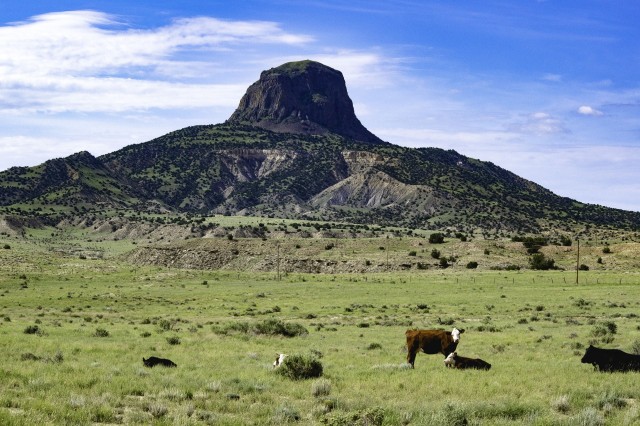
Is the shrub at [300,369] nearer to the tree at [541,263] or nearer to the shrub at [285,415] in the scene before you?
the shrub at [285,415]

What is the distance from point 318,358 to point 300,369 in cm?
426

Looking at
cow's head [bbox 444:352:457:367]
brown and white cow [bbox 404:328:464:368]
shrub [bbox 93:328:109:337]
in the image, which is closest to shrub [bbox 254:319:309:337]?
shrub [bbox 93:328:109:337]

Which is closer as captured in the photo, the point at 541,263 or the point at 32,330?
the point at 32,330

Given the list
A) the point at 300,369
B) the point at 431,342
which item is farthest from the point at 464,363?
the point at 300,369

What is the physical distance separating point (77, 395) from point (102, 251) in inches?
4971

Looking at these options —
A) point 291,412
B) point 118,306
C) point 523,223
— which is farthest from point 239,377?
point 523,223

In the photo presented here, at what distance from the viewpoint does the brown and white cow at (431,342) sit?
1952 cm

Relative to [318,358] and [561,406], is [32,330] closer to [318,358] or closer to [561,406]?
[318,358]

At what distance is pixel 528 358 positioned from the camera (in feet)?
69.6

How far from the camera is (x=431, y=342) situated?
19.7m

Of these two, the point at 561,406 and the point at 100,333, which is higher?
the point at 561,406

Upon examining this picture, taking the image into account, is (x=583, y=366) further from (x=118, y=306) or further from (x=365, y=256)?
(x=365, y=256)

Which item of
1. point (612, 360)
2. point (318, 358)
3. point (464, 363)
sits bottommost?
point (318, 358)

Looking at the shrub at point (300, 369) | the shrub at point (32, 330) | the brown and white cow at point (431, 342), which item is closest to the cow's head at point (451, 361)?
the brown and white cow at point (431, 342)
